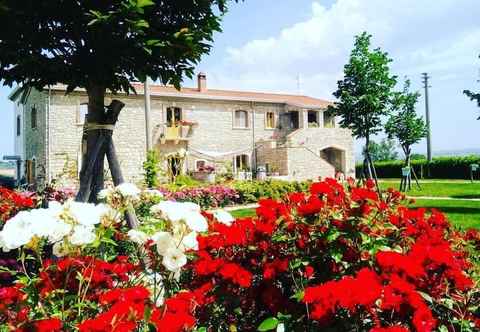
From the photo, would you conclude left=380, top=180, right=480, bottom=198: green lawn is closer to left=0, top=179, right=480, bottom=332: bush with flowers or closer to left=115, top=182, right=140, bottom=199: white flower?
left=0, top=179, right=480, bottom=332: bush with flowers

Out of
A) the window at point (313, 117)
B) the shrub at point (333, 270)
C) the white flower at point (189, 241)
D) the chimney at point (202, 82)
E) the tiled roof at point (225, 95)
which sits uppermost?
the chimney at point (202, 82)

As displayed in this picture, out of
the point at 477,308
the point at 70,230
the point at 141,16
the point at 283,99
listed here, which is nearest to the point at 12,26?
the point at 141,16

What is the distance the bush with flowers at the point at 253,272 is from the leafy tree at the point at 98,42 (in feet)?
6.50

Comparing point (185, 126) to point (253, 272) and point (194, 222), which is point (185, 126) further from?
point (194, 222)

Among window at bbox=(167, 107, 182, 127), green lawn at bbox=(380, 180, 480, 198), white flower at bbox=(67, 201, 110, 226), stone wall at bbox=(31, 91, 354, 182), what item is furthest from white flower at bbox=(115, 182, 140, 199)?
window at bbox=(167, 107, 182, 127)

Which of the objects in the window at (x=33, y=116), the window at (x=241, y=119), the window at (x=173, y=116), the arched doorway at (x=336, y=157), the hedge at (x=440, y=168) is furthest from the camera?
the hedge at (x=440, y=168)

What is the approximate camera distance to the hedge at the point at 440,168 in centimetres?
3381

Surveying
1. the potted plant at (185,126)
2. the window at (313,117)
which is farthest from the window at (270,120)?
the potted plant at (185,126)

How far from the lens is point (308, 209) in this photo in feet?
8.66

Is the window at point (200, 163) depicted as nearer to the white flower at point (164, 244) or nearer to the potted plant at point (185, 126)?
the potted plant at point (185, 126)

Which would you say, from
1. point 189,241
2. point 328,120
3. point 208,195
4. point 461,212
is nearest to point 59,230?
point 189,241

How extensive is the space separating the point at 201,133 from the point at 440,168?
67.3 feet

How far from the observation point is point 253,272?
2719mm

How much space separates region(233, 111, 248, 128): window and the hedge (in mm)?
16110
